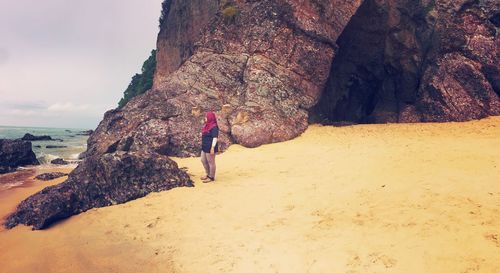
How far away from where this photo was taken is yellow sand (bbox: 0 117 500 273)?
4.80 meters

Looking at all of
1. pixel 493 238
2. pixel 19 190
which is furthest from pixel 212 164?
pixel 493 238

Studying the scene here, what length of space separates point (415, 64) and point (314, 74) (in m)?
4.73

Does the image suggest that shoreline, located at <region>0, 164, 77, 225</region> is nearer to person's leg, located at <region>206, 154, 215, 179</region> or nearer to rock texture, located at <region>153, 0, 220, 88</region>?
person's leg, located at <region>206, 154, 215, 179</region>

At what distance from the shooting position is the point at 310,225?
604 cm

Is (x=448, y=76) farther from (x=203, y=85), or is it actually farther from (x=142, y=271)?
(x=142, y=271)

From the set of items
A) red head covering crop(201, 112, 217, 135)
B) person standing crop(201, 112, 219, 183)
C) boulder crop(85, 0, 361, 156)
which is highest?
boulder crop(85, 0, 361, 156)

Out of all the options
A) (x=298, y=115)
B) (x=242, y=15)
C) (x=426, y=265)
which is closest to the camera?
(x=426, y=265)

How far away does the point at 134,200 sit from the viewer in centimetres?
850

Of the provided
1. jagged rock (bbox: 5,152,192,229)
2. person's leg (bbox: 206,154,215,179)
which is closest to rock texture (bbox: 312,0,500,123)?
person's leg (bbox: 206,154,215,179)

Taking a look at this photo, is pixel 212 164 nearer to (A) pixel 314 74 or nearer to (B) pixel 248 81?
(B) pixel 248 81

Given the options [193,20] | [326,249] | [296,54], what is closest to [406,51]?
[296,54]

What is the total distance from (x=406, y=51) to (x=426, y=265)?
47.7 feet

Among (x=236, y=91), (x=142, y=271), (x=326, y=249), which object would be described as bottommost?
(x=142, y=271)

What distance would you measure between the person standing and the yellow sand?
60cm
